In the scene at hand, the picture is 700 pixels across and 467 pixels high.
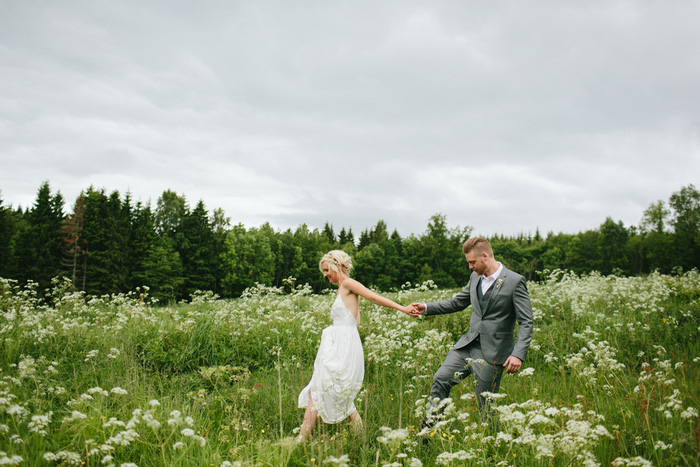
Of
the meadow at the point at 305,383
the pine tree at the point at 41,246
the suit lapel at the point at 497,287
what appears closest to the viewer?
the meadow at the point at 305,383

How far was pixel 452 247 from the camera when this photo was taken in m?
62.8

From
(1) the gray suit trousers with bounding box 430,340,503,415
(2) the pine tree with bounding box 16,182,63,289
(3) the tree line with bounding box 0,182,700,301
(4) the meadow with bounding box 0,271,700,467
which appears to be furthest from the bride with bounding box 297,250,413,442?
(2) the pine tree with bounding box 16,182,63,289

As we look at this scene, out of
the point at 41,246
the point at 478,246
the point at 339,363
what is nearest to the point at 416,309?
the point at 478,246

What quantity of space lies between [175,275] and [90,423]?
4813 centimetres

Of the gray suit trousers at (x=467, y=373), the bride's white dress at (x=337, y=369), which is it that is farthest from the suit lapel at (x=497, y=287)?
the bride's white dress at (x=337, y=369)

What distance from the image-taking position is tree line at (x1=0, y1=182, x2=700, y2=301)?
3981cm

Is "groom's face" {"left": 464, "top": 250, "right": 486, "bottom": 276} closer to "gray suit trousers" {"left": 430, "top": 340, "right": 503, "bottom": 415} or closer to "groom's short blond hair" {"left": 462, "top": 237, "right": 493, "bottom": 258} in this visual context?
"groom's short blond hair" {"left": 462, "top": 237, "right": 493, "bottom": 258}

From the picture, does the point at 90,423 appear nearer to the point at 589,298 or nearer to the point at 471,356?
the point at 471,356

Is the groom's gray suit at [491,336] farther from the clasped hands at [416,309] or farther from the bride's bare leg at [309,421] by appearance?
the bride's bare leg at [309,421]

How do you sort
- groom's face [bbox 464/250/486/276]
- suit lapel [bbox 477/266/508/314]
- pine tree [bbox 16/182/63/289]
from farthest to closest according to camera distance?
pine tree [bbox 16/182/63/289]
groom's face [bbox 464/250/486/276]
suit lapel [bbox 477/266/508/314]

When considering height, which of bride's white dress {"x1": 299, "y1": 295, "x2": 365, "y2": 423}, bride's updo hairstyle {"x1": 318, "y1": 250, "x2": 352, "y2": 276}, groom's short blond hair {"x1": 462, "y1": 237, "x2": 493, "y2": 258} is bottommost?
bride's white dress {"x1": 299, "y1": 295, "x2": 365, "y2": 423}

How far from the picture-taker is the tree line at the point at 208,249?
131 feet

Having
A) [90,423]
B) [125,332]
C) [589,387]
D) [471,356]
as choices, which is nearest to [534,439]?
[471,356]

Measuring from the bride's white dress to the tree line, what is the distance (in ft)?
88.0
